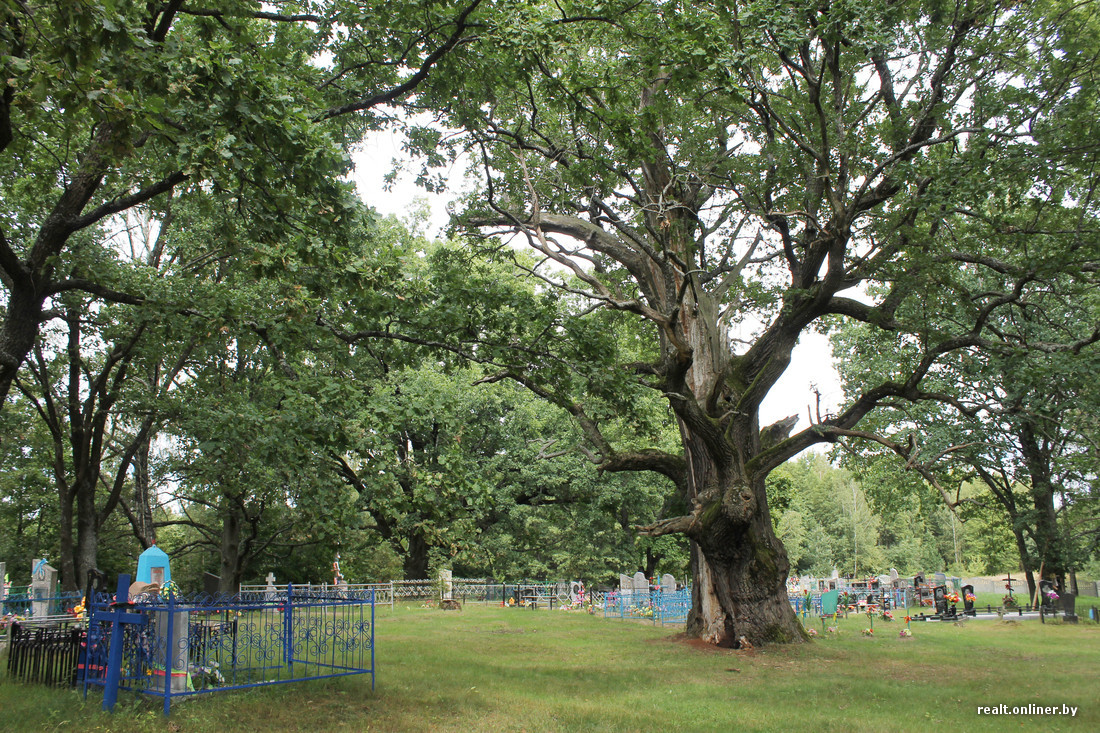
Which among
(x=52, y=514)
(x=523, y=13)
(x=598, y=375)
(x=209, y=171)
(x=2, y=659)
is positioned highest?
(x=523, y=13)

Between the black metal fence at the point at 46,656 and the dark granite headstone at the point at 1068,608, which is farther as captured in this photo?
the dark granite headstone at the point at 1068,608

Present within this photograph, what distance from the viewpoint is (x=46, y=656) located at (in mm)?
10180

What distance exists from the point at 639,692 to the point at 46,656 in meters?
8.71

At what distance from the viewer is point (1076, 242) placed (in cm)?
1166

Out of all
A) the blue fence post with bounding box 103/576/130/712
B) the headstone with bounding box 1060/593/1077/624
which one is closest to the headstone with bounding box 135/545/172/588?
the blue fence post with bounding box 103/576/130/712

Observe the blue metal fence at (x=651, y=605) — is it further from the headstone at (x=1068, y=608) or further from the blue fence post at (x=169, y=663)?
the blue fence post at (x=169, y=663)

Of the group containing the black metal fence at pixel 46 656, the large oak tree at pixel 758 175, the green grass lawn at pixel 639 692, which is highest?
the large oak tree at pixel 758 175

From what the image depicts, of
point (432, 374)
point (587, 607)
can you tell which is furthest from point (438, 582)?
point (432, 374)

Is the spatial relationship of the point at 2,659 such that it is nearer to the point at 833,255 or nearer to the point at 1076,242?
the point at 833,255

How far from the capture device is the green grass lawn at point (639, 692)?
798cm

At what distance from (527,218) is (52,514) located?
2770cm

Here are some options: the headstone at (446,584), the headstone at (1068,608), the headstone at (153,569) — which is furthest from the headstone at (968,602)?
the headstone at (153,569)

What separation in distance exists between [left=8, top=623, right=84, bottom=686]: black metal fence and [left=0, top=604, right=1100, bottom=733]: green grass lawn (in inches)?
14.7

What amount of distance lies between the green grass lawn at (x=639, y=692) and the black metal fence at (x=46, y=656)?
1.23 ft
